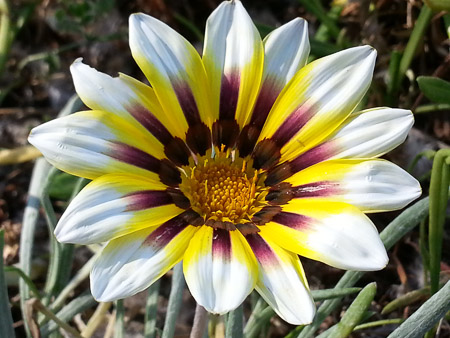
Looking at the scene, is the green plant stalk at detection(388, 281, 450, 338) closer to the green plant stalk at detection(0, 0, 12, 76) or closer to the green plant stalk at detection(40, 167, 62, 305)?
the green plant stalk at detection(40, 167, 62, 305)

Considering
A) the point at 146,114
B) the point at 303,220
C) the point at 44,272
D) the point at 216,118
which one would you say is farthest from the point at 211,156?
the point at 44,272

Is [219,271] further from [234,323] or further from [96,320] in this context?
[96,320]

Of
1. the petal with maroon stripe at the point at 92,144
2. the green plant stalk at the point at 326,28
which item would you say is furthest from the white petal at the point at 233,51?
the green plant stalk at the point at 326,28

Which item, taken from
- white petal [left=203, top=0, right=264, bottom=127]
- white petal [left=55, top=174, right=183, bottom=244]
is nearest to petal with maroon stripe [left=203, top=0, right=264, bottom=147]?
white petal [left=203, top=0, right=264, bottom=127]

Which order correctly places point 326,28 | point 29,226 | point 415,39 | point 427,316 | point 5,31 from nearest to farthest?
point 427,316
point 29,226
point 415,39
point 5,31
point 326,28

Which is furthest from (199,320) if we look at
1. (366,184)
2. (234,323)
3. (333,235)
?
(366,184)

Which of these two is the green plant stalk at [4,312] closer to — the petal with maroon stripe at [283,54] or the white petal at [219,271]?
the white petal at [219,271]
